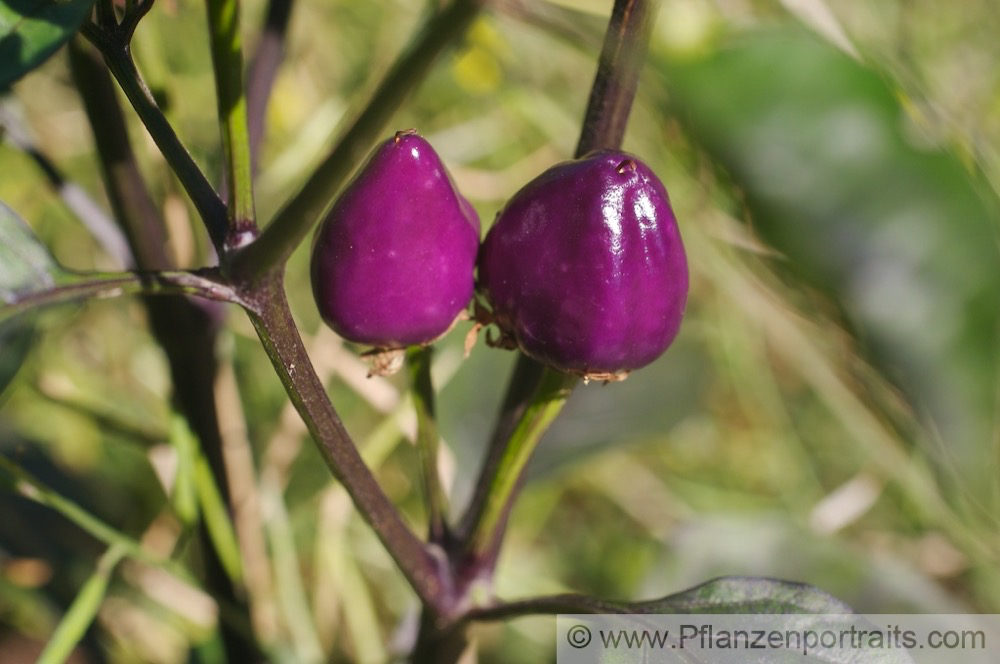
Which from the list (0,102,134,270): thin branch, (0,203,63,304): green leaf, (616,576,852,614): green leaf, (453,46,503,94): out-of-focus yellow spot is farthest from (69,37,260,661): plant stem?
(453,46,503,94): out-of-focus yellow spot

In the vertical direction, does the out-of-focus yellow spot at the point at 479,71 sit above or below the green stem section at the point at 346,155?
above

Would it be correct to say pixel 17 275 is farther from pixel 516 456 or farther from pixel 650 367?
pixel 650 367

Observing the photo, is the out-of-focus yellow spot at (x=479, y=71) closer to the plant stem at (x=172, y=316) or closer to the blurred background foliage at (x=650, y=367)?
the blurred background foliage at (x=650, y=367)

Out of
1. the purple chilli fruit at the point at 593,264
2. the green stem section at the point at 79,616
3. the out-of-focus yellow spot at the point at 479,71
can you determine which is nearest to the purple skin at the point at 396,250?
the purple chilli fruit at the point at 593,264

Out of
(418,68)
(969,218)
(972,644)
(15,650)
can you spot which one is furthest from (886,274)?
(15,650)

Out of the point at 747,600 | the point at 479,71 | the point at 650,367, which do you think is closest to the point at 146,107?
the point at 747,600

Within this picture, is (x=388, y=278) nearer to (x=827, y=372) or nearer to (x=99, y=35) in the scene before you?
(x=99, y=35)
